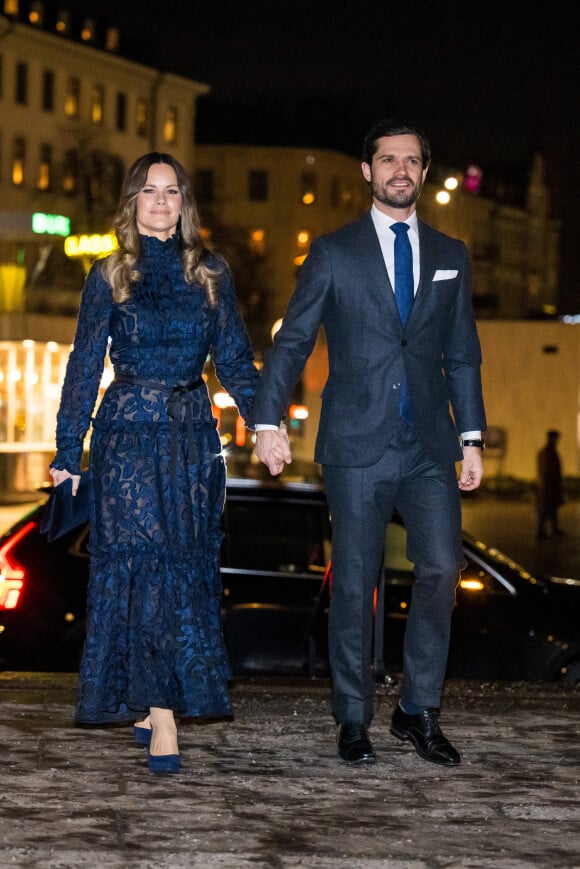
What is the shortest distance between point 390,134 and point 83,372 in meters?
1.36

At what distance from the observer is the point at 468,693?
762 cm

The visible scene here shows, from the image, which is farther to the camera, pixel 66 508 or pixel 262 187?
pixel 262 187

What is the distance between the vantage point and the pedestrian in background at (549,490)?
3206cm

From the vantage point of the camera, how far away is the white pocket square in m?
6.36

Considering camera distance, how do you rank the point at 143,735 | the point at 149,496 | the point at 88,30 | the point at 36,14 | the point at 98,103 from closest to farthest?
1. the point at 149,496
2. the point at 143,735
3. the point at 36,14
4. the point at 98,103
5. the point at 88,30

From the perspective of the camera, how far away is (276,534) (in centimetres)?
952

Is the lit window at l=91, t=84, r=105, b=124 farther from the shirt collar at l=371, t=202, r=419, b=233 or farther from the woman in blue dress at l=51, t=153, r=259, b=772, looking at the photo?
the woman in blue dress at l=51, t=153, r=259, b=772

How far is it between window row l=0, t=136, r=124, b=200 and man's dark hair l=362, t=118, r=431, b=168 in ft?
262

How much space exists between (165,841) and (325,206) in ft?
351

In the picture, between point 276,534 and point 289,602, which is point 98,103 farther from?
point 289,602

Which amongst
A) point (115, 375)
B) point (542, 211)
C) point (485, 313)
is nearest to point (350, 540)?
point (115, 375)

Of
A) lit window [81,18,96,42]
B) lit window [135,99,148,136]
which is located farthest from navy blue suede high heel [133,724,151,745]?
lit window [135,99,148,136]

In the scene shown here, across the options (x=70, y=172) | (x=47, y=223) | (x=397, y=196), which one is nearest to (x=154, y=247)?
(x=397, y=196)

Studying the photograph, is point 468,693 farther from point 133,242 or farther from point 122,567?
point 133,242
